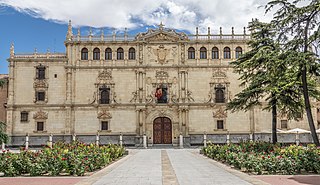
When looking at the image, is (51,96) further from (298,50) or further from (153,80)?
(298,50)

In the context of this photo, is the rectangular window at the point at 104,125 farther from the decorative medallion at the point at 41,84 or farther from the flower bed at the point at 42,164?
the flower bed at the point at 42,164

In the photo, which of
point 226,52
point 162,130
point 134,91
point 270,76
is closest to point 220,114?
point 162,130

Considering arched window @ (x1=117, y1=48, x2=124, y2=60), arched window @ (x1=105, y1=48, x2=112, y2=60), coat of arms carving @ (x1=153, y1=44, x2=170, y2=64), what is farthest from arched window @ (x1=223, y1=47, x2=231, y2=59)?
arched window @ (x1=105, y1=48, x2=112, y2=60)

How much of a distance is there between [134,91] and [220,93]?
11.1 meters

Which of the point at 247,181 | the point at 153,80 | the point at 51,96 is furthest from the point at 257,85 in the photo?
the point at 51,96

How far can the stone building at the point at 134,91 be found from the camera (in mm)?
45031

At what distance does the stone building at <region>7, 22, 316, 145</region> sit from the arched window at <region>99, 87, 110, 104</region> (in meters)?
0.13

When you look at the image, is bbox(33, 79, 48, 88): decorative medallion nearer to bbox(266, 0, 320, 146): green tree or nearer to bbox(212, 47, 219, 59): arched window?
bbox(212, 47, 219, 59): arched window

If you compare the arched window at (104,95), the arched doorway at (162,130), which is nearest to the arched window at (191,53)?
the arched doorway at (162,130)

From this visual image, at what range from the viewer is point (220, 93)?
4591cm

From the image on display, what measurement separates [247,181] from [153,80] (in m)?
32.6

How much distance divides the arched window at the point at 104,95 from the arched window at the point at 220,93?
14.0 metres

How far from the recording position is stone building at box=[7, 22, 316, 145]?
45.0m

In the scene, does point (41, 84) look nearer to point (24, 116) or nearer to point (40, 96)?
point (40, 96)
